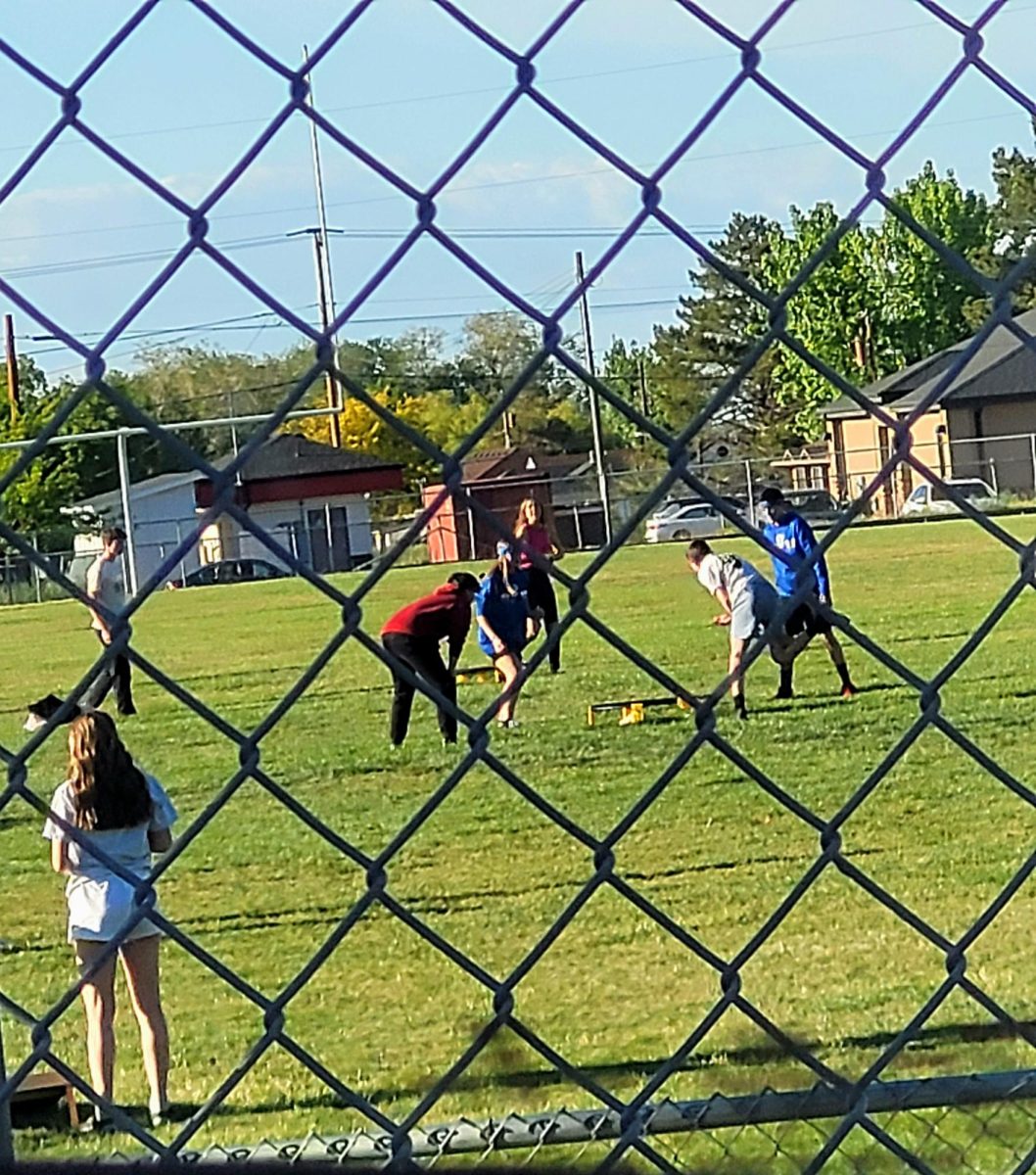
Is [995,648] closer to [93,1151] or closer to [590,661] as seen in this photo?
[590,661]

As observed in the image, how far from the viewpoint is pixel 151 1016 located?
5141 mm

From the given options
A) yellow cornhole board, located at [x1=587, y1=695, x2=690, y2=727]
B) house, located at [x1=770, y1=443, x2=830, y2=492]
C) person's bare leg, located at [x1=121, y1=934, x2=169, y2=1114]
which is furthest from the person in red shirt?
house, located at [x1=770, y1=443, x2=830, y2=492]

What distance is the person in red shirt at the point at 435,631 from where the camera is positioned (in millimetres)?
8719

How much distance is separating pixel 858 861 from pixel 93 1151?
4.44 m

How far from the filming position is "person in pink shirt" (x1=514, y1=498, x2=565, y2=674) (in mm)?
1831

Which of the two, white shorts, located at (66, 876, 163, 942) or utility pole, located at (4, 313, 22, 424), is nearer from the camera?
utility pole, located at (4, 313, 22, 424)

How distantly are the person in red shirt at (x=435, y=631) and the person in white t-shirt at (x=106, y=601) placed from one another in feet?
5.03

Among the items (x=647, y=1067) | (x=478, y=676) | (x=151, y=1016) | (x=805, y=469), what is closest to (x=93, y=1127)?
(x=151, y=1016)

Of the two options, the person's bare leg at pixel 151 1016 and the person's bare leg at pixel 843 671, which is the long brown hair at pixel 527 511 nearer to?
A: the person's bare leg at pixel 151 1016

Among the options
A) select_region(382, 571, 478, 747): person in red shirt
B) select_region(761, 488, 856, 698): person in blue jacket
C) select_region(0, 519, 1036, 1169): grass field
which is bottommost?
select_region(0, 519, 1036, 1169): grass field

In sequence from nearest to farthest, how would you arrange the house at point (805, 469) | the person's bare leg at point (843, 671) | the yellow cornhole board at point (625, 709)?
the yellow cornhole board at point (625, 709) < the person's bare leg at point (843, 671) < the house at point (805, 469)

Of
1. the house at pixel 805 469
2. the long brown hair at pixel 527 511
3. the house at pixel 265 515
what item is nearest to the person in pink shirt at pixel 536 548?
the long brown hair at pixel 527 511

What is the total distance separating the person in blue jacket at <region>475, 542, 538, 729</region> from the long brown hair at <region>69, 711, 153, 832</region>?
2.75 feet

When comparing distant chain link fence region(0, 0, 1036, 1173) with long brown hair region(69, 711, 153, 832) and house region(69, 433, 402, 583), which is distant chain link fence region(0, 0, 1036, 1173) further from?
long brown hair region(69, 711, 153, 832)
